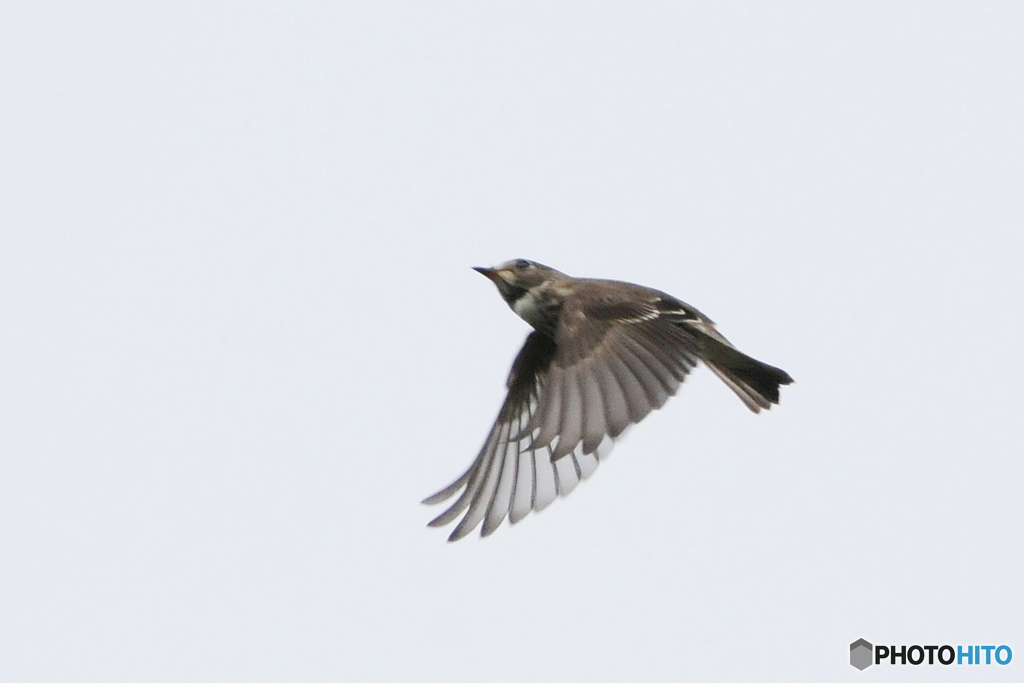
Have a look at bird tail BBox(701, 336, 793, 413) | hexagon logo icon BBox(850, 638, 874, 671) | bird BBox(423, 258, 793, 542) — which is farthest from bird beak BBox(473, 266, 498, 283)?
hexagon logo icon BBox(850, 638, 874, 671)

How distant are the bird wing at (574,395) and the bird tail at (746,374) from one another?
21 cm

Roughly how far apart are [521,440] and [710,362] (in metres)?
1.32

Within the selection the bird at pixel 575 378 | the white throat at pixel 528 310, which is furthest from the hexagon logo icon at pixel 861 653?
the white throat at pixel 528 310

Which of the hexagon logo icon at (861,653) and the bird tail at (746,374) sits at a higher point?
the bird tail at (746,374)

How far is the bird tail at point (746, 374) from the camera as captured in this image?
31.4ft

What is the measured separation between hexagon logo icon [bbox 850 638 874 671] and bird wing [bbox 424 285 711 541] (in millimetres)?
Answer: 2567

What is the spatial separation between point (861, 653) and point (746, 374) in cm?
288

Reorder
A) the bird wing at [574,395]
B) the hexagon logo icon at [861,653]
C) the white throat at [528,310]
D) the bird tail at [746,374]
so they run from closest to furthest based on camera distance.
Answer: the bird wing at [574,395]
the bird tail at [746,374]
the white throat at [528,310]
the hexagon logo icon at [861,653]

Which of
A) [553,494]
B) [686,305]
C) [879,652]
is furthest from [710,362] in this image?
[879,652]

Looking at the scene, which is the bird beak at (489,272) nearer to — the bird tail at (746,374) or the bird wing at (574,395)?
the bird wing at (574,395)

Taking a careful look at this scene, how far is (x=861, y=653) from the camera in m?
11.7

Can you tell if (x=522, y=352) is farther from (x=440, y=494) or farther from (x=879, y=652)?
(x=879, y=652)

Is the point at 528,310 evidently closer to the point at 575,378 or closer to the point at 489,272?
the point at 489,272

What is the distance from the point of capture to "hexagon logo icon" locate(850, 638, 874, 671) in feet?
37.9
